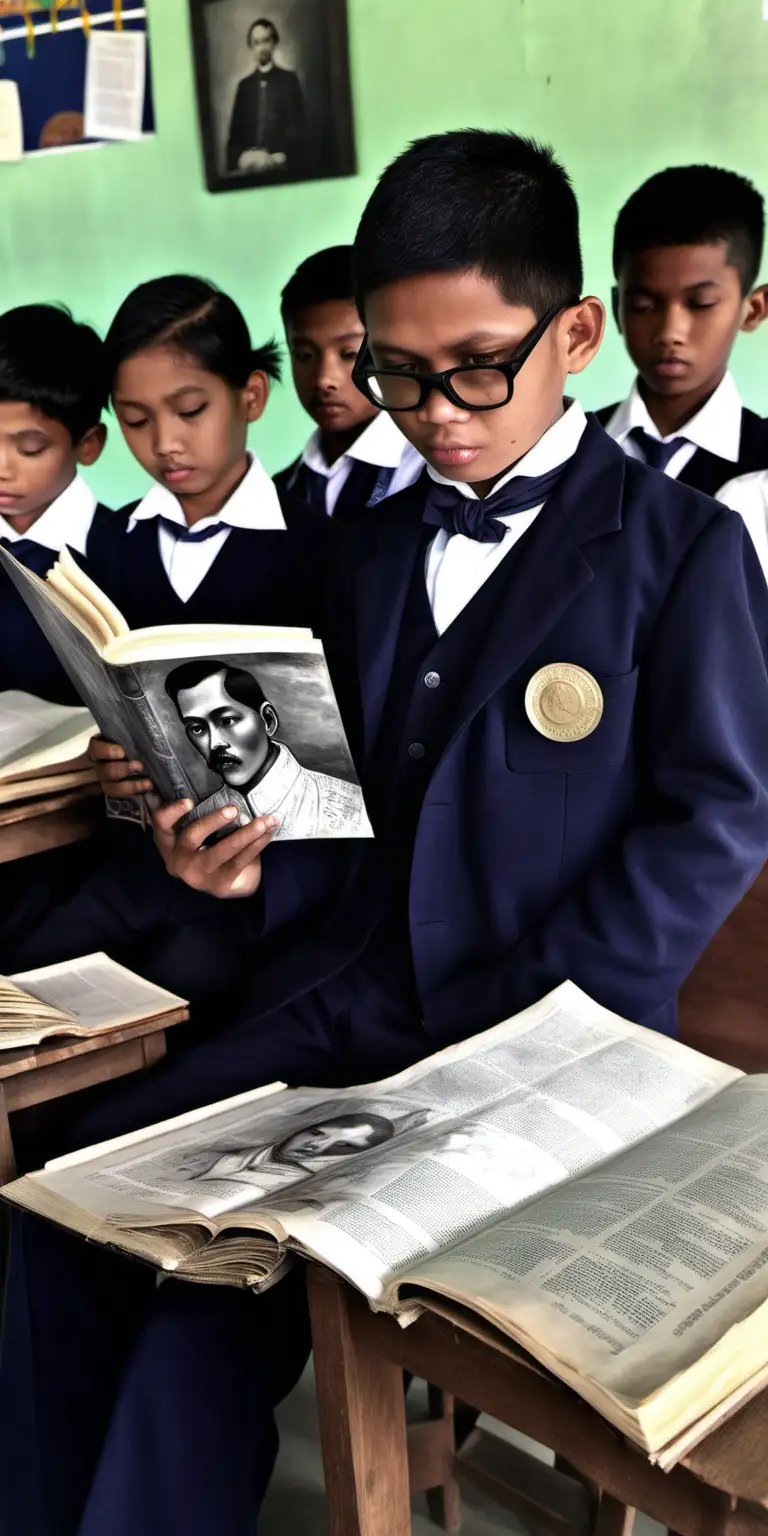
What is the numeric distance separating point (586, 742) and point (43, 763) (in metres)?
0.64

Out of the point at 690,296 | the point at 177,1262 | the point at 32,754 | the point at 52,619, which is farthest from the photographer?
the point at 690,296

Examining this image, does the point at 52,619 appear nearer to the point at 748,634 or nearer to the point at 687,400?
the point at 748,634

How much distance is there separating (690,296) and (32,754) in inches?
50.4

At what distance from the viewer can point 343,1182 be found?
870mm

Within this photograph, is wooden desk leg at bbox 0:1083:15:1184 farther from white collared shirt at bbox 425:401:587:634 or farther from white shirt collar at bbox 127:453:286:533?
white shirt collar at bbox 127:453:286:533

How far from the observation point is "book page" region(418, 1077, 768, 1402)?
696 mm

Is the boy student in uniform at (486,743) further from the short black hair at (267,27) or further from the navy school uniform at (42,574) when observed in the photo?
the short black hair at (267,27)

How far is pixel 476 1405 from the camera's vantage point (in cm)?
80

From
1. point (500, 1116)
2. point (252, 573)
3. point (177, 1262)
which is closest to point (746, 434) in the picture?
point (252, 573)

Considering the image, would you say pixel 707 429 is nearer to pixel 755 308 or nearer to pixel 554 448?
pixel 755 308

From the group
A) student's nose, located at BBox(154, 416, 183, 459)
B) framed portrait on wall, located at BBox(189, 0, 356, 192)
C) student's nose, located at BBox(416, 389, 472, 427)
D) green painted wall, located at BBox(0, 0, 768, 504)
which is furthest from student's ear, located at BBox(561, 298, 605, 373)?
framed portrait on wall, located at BBox(189, 0, 356, 192)

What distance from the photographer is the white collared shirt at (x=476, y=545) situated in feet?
4.12

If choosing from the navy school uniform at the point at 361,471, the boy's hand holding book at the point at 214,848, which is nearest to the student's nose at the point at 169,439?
the navy school uniform at the point at 361,471

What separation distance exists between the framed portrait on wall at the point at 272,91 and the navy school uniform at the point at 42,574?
114cm
